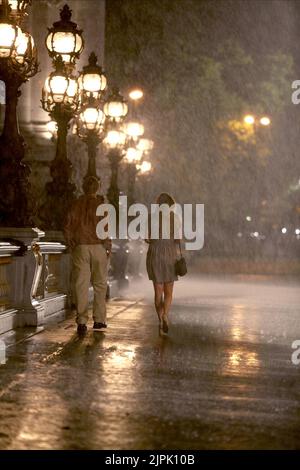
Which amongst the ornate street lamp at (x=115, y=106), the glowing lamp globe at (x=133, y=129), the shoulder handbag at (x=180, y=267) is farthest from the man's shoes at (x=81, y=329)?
the glowing lamp globe at (x=133, y=129)

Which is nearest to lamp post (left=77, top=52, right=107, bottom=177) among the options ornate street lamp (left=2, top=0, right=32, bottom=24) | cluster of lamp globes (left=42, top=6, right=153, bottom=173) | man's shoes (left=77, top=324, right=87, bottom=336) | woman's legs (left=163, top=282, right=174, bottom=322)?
cluster of lamp globes (left=42, top=6, right=153, bottom=173)

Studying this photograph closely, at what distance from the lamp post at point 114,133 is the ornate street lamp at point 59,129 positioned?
238 inches

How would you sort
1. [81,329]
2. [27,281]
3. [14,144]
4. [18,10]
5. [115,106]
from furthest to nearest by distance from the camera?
[115,106]
[14,144]
[27,281]
[18,10]
[81,329]

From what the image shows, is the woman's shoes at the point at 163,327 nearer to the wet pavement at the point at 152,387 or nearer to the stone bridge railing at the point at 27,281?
the wet pavement at the point at 152,387

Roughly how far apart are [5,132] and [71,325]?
2.78 m

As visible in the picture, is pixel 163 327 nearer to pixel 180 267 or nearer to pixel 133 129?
pixel 180 267

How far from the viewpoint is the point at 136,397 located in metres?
8.48

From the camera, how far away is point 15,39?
47.1 ft

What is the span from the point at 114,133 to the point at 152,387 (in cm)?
1793

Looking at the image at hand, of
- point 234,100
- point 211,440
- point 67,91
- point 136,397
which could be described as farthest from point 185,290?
point 234,100

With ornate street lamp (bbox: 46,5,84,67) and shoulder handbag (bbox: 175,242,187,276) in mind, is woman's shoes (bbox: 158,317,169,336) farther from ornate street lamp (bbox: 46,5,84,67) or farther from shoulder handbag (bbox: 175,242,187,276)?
ornate street lamp (bbox: 46,5,84,67)

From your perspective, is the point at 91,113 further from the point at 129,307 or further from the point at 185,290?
the point at 185,290

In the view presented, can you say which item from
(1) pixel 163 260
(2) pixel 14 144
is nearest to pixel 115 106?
(2) pixel 14 144

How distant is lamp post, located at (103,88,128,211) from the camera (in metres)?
25.6
